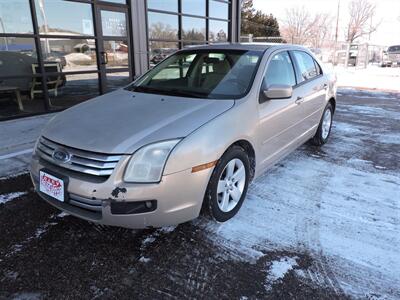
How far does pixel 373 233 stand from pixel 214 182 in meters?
1.43

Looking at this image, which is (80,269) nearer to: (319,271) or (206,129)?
(206,129)

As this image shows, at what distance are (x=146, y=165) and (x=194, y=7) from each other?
959 cm

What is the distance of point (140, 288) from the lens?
7.39ft

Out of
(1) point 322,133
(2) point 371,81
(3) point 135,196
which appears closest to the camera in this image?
(3) point 135,196

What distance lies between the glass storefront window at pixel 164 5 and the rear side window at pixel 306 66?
5.88 meters

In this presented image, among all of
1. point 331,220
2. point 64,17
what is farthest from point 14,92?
point 331,220

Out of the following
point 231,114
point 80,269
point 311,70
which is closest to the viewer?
point 80,269

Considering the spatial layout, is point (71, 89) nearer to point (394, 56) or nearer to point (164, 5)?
point (164, 5)

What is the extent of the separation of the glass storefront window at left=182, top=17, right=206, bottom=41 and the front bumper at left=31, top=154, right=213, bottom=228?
8.88 meters

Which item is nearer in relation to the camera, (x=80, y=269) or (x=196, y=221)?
(x=80, y=269)

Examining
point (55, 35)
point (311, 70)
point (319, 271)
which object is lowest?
point (319, 271)

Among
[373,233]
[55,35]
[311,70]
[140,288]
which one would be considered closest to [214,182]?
[140,288]

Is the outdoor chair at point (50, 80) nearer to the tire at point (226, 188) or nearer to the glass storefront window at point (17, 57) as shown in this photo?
the glass storefront window at point (17, 57)

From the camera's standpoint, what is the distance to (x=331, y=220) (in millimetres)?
3109
